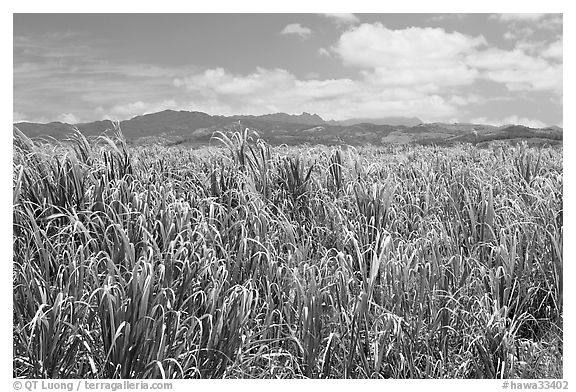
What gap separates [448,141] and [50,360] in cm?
1291

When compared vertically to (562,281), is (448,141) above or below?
above

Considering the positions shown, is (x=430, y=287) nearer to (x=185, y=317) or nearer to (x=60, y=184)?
(x=185, y=317)

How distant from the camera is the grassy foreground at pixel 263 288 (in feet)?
9.59

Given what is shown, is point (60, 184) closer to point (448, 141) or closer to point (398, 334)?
point (398, 334)

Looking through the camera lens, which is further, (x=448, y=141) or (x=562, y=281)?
(x=448, y=141)

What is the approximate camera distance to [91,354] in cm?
297

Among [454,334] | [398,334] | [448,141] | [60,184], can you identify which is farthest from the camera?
[448,141]

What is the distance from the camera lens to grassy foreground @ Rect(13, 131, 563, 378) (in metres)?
2.92

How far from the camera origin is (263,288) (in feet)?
11.7

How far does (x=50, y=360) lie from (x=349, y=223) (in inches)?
94.4
